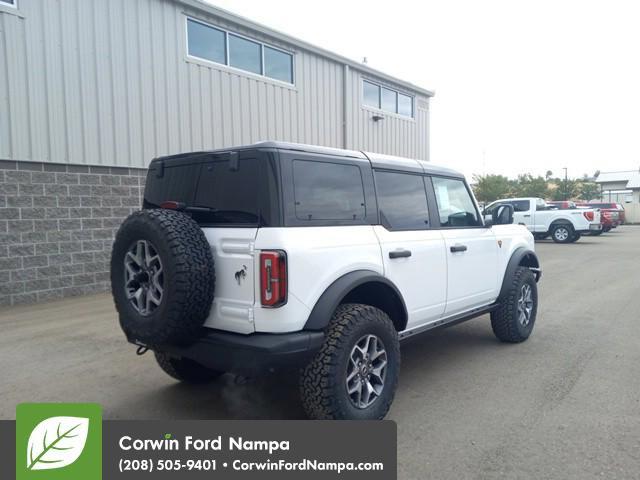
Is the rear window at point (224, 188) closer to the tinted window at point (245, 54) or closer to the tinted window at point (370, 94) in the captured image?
the tinted window at point (245, 54)

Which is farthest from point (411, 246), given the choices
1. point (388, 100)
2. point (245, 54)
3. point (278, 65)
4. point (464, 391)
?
point (388, 100)

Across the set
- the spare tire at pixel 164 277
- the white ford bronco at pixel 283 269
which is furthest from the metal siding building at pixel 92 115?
the spare tire at pixel 164 277

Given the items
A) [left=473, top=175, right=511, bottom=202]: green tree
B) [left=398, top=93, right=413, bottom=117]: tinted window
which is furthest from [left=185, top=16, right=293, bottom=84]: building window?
[left=473, top=175, right=511, bottom=202]: green tree

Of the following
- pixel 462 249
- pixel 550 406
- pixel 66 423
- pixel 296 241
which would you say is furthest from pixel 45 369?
pixel 550 406

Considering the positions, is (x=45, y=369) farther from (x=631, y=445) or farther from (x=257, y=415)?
(x=631, y=445)

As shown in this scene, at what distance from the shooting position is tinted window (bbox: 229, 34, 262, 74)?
11.1 m

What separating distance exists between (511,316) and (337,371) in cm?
300

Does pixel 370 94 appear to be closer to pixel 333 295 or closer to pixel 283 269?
pixel 333 295

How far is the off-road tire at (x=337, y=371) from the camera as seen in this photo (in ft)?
10.3

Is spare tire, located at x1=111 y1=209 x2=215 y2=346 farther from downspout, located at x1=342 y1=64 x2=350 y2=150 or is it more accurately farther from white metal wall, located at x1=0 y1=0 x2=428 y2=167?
downspout, located at x1=342 y1=64 x2=350 y2=150

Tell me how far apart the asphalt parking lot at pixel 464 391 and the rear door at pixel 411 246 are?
80 centimetres

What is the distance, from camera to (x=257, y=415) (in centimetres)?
369

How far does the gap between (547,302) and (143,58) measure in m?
8.49

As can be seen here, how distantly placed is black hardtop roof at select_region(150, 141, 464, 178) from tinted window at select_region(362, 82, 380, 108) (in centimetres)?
1068
